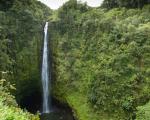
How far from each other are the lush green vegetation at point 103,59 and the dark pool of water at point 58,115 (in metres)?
1.22

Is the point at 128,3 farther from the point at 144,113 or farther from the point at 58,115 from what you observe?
the point at 144,113

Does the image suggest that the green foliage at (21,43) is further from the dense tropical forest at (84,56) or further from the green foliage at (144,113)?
the green foliage at (144,113)

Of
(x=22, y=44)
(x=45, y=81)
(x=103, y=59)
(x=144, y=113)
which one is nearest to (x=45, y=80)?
(x=45, y=81)

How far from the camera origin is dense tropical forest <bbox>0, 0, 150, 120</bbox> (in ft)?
75.0

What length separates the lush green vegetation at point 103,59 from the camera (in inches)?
891

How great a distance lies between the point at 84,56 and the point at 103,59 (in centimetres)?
296

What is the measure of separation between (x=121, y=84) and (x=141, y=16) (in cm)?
733

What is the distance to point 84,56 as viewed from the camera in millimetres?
27844

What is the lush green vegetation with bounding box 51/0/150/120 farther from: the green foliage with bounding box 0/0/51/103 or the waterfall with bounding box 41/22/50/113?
the green foliage with bounding box 0/0/51/103

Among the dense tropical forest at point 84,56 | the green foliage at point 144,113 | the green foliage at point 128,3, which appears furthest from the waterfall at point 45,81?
the green foliage at point 144,113

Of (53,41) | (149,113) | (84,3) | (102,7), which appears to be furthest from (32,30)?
(149,113)

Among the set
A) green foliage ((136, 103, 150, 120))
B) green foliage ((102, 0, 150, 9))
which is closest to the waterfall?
green foliage ((102, 0, 150, 9))

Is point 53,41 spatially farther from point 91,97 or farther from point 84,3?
point 91,97

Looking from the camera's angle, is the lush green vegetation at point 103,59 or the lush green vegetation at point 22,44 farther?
the lush green vegetation at point 22,44
